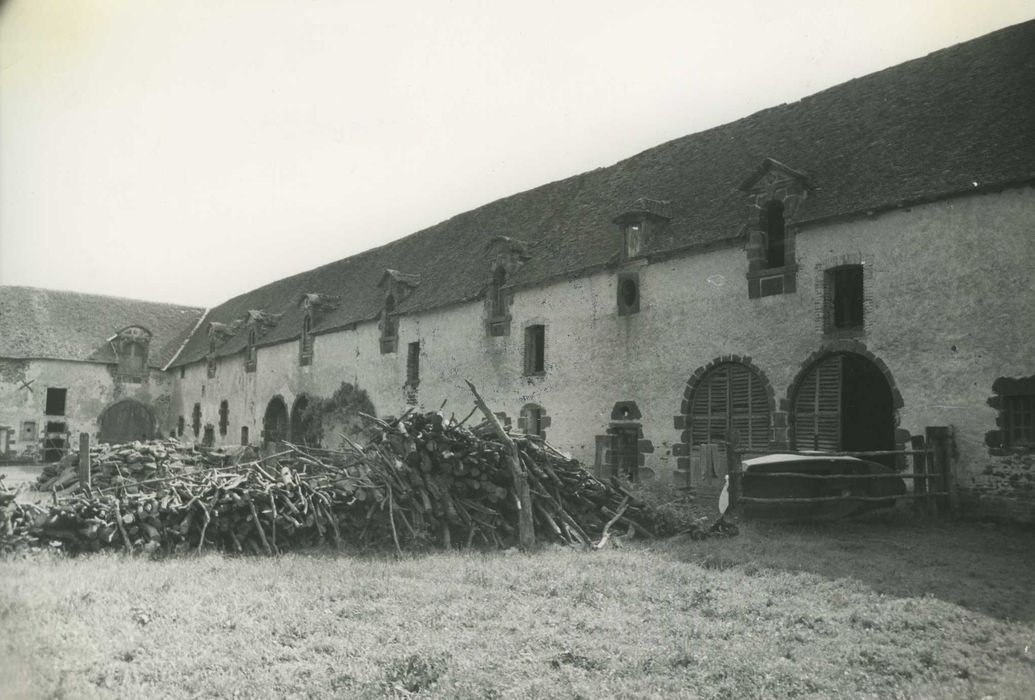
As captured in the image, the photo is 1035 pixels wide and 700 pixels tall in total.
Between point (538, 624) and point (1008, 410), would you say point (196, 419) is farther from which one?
point (1008, 410)

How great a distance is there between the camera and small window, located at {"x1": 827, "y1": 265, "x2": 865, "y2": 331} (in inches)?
541

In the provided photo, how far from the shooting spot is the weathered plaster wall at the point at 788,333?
459 inches

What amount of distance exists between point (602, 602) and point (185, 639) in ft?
13.2

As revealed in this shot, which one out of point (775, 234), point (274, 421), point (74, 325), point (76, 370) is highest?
point (74, 325)

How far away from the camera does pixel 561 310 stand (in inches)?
741

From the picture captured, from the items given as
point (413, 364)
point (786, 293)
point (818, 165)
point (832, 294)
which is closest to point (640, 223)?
point (818, 165)

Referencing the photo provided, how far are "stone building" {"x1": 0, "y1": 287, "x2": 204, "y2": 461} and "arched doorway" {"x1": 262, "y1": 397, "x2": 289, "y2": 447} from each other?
34.8ft

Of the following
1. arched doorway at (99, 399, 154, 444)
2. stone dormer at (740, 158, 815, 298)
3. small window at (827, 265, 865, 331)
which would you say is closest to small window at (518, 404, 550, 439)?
stone dormer at (740, 158, 815, 298)

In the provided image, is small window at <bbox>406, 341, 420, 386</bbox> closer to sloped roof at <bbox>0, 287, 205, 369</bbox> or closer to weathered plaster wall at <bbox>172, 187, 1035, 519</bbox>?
weathered plaster wall at <bbox>172, 187, 1035, 519</bbox>

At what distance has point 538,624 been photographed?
711 cm

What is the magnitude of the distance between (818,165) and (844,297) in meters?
2.87

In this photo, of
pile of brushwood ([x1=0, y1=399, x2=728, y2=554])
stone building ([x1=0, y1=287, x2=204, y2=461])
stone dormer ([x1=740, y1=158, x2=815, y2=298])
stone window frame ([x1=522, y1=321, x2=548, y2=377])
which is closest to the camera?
pile of brushwood ([x1=0, y1=399, x2=728, y2=554])

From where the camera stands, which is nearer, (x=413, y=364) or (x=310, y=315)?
(x=413, y=364)

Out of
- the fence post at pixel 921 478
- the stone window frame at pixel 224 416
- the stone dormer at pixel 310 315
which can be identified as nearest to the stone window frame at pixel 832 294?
the fence post at pixel 921 478
